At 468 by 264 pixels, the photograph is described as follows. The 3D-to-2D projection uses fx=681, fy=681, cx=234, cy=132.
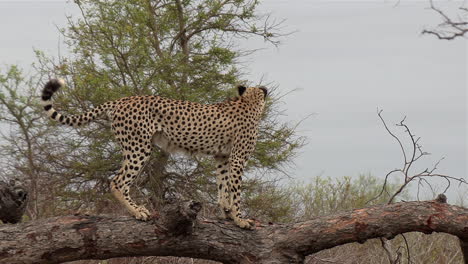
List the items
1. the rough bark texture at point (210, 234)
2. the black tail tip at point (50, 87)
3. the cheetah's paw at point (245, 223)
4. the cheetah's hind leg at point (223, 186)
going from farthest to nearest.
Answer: the cheetah's hind leg at point (223, 186)
the cheetah's paw at point (245, 223)
the black tail tip at point (50, 87)
the rough bark texture at point (210, 234)

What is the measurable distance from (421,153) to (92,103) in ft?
25.7

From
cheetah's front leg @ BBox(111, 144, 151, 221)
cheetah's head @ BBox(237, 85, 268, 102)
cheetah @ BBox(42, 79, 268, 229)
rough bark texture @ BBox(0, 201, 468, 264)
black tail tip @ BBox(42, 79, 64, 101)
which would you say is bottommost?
rough bark texture @ BBox(0, 201, 468, 264)

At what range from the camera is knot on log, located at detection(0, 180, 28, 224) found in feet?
25.1

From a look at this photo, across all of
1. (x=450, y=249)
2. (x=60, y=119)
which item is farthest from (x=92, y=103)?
(x=450, y=249)

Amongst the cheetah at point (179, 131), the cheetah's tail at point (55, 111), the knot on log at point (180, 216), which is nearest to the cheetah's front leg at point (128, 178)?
the cheetah at point (179, 131)

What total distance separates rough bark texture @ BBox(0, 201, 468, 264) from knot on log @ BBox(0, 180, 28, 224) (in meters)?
0.25

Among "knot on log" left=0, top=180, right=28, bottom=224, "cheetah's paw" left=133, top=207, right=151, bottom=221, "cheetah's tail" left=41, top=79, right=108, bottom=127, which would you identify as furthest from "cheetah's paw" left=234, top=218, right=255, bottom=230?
"knot on log" left=0, top=180, right=28, bottom=224

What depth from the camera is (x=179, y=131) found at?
828 cm

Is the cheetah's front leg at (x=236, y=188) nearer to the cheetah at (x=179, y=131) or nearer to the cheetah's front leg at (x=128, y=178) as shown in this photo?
the cheetah at (x=179, y=131)

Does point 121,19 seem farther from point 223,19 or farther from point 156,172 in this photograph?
point 156,172

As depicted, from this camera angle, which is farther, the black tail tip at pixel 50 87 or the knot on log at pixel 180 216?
the black tail tip at pixel 50 87

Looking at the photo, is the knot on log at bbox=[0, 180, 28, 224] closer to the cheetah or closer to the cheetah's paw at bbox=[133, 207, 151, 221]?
the cheetah

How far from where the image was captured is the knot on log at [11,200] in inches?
301

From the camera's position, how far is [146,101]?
825cm
